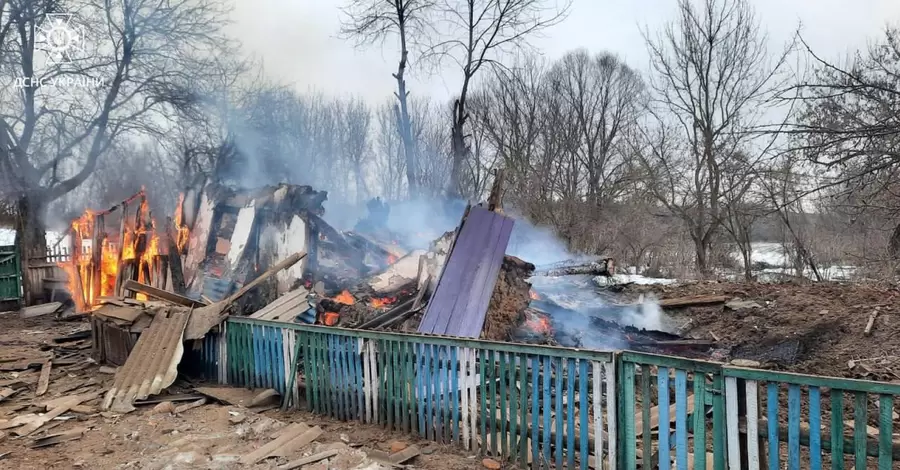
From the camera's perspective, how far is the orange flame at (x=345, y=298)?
9.88 m

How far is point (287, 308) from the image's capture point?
7.87 m

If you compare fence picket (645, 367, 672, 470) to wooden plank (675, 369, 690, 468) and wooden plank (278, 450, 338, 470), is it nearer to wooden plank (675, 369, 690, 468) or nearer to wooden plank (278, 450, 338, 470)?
wooden plank (675, 369, 690, 468)

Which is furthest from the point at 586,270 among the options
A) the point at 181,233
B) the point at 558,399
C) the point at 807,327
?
the point at 181,233

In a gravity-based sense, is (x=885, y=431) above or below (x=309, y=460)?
above

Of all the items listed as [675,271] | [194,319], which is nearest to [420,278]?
[194,319]

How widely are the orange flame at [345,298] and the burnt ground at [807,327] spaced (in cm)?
642

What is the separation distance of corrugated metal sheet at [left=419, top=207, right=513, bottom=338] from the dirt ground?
233cm

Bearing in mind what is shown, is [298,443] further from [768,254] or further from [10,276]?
[768,254]

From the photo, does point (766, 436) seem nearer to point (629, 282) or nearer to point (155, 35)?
point (629, 282)

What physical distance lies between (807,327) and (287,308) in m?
8.47

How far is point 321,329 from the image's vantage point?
5.47 m

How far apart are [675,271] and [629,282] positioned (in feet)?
19.2

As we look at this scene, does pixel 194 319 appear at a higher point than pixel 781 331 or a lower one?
higher

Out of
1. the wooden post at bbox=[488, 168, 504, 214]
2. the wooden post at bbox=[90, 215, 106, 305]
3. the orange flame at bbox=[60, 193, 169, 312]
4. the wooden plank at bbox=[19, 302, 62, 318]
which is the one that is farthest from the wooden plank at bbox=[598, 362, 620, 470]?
the wooden plank at bbox=[19, 302, 62, 318]
